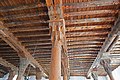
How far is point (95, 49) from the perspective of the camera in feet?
29.6

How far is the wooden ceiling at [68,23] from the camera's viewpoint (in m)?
5.42

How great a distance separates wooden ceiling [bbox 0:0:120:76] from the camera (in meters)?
5.42

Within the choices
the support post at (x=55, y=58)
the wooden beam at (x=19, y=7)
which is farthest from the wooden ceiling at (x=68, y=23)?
the support post at (x=55, y=58)

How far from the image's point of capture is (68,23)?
6.36m

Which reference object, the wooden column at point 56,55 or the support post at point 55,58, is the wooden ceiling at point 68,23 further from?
the support post at point 55,58

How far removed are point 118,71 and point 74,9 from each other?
384 inches

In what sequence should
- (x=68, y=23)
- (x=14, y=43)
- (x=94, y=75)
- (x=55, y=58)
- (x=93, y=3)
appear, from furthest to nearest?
(x=94, y=75) < (x=14, y=43) < (x=68, y=23) < (x=93, y=3) < (x=55, y=58)

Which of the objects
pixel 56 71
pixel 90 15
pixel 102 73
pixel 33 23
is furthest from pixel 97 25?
pixel 102 73

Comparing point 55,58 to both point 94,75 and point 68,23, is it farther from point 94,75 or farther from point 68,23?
Result: point 94,75

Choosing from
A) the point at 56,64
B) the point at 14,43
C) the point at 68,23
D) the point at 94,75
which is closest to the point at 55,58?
the point at 56,64

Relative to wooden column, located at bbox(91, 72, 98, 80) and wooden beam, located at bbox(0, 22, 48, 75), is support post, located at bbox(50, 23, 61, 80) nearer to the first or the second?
wooden beam, located at bbox(0, 22, 48, 75)

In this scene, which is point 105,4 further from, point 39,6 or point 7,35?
point 7,35

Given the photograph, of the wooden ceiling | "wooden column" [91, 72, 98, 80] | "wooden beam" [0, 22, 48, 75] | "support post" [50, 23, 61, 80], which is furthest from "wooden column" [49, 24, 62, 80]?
"wooden column" [91, 72, 98, 80]

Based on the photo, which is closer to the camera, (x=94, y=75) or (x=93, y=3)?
(x=93, y=3)
